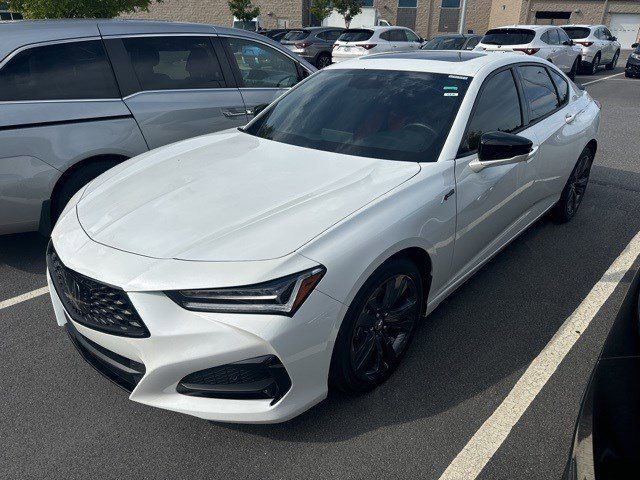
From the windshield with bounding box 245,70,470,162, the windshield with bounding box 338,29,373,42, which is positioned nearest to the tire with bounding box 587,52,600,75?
the windshield with bounding box 338,29,373,42

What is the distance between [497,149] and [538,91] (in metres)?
1.49

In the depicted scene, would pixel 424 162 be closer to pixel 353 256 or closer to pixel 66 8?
pixel 353 256

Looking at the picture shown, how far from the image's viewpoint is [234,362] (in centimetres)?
203

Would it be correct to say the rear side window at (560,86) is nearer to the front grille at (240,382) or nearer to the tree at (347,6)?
the front grille at (240,382)

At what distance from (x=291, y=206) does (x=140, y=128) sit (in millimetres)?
2480

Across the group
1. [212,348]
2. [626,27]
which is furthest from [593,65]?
[626,27]

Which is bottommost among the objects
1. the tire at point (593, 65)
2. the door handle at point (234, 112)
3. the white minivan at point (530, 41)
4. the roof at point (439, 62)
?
the tire at point (593, 65)

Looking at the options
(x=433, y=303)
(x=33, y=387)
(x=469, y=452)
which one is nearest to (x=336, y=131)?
(x=433, y=303)

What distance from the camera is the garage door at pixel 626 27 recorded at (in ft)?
131

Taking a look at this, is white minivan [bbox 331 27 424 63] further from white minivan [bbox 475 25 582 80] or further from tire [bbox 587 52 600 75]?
tire [bbox 587 52 600 75]

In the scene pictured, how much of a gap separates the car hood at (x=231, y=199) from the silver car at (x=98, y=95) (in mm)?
922

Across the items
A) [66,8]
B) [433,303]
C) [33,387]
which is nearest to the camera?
[33,387]

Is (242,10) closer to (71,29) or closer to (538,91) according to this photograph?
(71,29)

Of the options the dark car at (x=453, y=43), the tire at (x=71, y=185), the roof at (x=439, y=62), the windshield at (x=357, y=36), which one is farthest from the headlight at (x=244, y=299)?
the windshield at (x=357, y=36)
